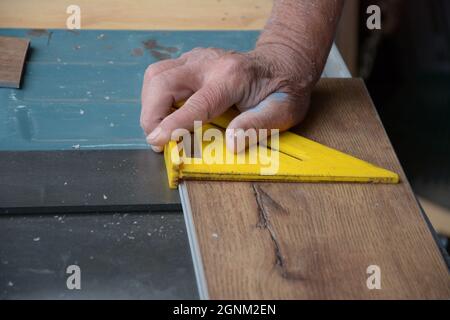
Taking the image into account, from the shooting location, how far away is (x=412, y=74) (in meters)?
3.38

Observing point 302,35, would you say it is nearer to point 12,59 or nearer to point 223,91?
point 223,91

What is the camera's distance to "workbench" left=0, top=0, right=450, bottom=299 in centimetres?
123

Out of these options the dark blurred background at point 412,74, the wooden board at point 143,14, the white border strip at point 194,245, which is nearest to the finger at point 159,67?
the white border strip at point 194,245

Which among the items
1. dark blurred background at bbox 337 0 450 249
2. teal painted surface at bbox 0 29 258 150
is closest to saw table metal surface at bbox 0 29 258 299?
teal painted surface at bbox 0 29 258 150

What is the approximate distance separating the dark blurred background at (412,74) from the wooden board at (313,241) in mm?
1497

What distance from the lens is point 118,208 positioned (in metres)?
1.40

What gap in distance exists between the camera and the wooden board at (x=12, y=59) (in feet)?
5.80

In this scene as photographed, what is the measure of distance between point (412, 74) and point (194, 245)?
2350 millimetres

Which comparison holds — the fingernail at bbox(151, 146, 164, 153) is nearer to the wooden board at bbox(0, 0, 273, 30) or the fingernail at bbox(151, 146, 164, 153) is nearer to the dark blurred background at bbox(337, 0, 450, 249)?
the wooden board at bbox(0, 0, 273, 30)

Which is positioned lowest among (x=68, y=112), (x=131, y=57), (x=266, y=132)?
(x=266, y=132)

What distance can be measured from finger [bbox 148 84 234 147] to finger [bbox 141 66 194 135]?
5cm
